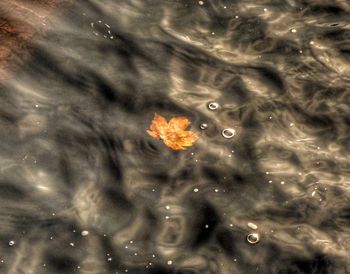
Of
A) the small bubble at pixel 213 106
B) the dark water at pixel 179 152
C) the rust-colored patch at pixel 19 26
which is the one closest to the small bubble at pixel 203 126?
the dark water at pixel 179 152

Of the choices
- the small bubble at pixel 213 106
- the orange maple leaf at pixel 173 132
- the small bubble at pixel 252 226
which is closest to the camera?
the small bubble at pixel 252 226

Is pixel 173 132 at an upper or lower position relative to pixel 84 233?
upper

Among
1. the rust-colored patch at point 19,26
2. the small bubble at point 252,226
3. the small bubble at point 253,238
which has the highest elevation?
the rust-colored patch at point 19,26

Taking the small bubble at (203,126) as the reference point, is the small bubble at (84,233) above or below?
below

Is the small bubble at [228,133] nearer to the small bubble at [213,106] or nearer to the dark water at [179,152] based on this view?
the dark water at [179,152]

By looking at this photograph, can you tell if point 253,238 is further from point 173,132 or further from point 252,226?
point 173,132

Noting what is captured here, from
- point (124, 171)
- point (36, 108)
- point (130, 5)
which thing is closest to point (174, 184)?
point (124, 171)

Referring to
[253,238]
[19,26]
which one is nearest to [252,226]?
[253,238]
